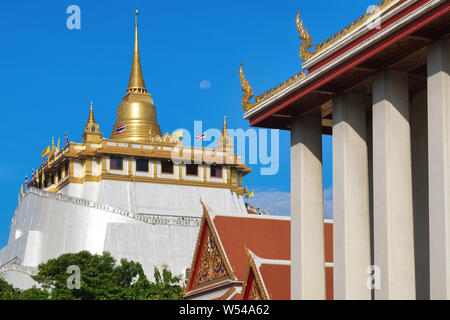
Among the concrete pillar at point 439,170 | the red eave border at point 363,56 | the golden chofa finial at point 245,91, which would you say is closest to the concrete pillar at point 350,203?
the red eave border at point 363,56

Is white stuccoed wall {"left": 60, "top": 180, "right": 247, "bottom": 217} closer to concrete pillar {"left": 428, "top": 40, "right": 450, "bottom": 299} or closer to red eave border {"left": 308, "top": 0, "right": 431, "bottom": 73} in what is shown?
red eave border {"left": 308, "top": 0, "right": 431, "bottom": 73}

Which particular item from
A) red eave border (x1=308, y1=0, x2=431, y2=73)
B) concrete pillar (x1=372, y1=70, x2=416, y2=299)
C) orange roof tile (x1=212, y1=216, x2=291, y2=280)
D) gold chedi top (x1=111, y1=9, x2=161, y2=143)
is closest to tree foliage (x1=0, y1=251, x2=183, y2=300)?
orange roof tile (x1=212, y1=216, x2=291, y2=280)

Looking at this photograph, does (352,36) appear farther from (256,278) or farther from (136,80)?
(136,80)

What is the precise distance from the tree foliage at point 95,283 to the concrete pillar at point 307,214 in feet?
79.0

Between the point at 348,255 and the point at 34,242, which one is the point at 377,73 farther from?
the point at 34,242

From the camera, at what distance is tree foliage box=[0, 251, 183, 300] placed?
51.5m

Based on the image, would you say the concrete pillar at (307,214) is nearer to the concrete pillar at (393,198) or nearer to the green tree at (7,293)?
the concrete pillar at (393,198)

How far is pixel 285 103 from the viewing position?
79.9ft

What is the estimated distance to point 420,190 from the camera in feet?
74.2

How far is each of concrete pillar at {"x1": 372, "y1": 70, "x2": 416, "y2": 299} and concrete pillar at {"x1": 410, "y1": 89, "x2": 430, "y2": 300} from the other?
204 cm

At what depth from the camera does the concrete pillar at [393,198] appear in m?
20.1

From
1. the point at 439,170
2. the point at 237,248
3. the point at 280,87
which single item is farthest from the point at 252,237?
the point at 439,170

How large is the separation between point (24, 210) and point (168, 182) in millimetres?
14860
